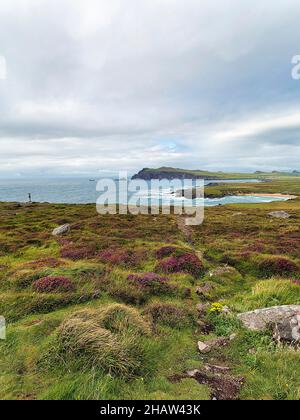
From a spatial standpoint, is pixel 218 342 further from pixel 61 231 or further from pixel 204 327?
pixel 61 231

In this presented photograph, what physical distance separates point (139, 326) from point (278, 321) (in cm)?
502

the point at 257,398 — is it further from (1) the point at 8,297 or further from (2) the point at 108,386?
(1) the point at 8,297

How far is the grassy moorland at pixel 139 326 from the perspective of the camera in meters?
6.64

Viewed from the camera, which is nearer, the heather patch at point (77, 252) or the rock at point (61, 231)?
the heather patch at point (77, 252)

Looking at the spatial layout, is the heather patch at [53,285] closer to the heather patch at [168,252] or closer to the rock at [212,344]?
the rock at [212,344]

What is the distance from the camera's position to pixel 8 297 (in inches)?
447

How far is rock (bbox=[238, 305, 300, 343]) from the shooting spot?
344 inches

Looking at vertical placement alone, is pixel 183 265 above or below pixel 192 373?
above

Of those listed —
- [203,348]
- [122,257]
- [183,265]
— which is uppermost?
[122,257]

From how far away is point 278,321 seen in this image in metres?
9.12

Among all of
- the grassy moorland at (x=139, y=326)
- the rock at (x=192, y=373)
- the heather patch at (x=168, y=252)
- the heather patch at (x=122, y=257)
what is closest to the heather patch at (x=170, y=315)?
the grassy moorland at (x=139, y=326)

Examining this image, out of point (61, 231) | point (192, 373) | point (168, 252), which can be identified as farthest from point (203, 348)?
point (61, 231)

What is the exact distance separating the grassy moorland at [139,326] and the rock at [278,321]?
1.44ft

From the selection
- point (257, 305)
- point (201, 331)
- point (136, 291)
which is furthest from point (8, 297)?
point (257, 305)
